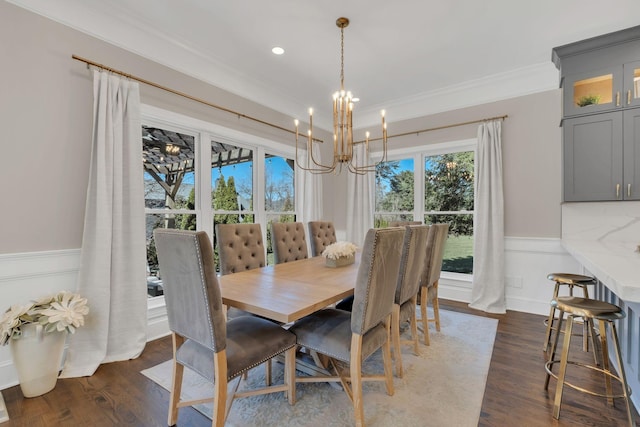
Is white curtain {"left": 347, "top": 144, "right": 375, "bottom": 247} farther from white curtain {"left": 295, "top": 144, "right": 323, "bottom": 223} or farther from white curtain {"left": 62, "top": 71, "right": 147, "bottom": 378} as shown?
white curtain {"left": 62, "top": 71, "right": 147, "bottom": 378}

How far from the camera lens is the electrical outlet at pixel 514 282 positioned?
142 inches

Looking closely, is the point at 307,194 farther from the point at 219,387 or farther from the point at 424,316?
the point at 219,387

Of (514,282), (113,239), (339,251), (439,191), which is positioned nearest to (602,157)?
(514,282)

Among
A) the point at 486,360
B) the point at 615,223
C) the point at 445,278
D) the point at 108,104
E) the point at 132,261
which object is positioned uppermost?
the point at 108,104

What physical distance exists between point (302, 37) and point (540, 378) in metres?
3.42

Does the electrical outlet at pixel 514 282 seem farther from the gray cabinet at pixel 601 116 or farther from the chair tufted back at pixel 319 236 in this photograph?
the chair tufted back at pixel 319 236

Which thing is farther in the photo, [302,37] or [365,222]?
[365,222]

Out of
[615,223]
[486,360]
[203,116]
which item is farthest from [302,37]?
[615,223]

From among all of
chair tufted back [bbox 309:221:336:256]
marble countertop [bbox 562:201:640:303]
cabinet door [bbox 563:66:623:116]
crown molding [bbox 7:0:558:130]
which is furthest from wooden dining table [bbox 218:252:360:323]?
cabinet door [bbox 563:66:623:116]

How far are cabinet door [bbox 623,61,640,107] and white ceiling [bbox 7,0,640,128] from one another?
1.20 ft

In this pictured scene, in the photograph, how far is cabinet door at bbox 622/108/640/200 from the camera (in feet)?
8.98

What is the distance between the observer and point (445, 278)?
4.18 meters

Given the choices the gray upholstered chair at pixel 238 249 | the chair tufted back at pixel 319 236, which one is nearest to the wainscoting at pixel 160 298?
the gray upholstered chair at pixel 238 249

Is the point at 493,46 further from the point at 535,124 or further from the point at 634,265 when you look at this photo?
the point at 634,265
